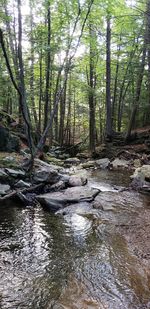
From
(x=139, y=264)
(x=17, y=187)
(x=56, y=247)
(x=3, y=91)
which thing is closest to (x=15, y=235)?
(x=56, y=247)

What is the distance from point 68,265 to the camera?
4.30m

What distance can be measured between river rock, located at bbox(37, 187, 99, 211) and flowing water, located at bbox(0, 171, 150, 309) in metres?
0.63

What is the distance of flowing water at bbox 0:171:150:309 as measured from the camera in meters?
3.47

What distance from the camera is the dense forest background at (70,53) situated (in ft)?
32.6

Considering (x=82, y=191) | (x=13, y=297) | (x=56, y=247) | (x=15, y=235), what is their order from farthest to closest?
(x=82, y=191) → (x=15, y=235) → (x=56, y=247) → (x=13, y=297)

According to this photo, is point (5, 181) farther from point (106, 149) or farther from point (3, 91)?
point (106, 149)

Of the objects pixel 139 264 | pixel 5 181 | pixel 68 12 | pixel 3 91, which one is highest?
pixel 68 12

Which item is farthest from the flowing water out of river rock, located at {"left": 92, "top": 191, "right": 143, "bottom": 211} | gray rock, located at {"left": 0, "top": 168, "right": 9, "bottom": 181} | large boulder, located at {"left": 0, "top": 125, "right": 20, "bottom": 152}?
large boulder, located at {"left": 0, "top": 125, "right": 20, "bottom": 152}

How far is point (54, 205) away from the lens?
7.20 meters

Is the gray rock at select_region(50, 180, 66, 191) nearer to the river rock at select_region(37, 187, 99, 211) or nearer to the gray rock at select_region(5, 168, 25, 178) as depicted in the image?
the river rock at select_region(37, 187, 99, 211)

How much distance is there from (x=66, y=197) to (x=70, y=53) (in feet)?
30.0

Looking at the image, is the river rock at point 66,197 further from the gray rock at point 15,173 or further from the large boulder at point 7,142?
the large boulder at point 7,142

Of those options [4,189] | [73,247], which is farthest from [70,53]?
[73,247]

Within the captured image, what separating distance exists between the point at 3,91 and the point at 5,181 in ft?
25.5
